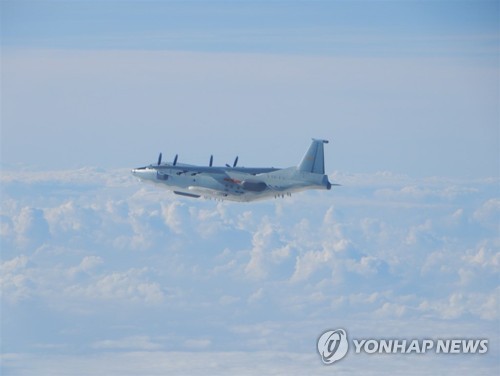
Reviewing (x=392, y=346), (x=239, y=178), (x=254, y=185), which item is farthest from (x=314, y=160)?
(x=392, y=346)

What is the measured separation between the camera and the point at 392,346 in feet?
576

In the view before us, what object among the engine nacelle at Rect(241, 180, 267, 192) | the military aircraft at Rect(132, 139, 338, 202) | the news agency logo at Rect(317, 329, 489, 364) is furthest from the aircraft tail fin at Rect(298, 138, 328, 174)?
the news agency logo at Rect(317, 329, 489, 364)

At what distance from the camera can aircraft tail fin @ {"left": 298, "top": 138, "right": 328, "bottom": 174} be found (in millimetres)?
181625

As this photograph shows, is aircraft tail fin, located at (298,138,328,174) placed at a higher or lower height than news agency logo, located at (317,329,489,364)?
higher

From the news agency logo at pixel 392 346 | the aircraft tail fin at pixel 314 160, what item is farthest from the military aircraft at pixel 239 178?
the news agency logo at pixel 392 346

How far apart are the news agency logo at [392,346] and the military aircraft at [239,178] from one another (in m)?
18.7

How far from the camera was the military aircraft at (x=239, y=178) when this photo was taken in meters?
182

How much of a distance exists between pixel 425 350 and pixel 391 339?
437 cm

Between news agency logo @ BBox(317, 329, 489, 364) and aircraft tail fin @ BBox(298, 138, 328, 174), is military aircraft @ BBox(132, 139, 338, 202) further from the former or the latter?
news agency logo @ BBox(317, 329, 489, 364)

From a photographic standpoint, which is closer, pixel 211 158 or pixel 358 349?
pixel 358 349

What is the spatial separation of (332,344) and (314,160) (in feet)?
74.7

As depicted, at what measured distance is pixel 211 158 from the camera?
18875 centimetres

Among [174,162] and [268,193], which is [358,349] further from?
[174,162]

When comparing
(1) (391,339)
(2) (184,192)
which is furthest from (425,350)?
(2) (184,192)
